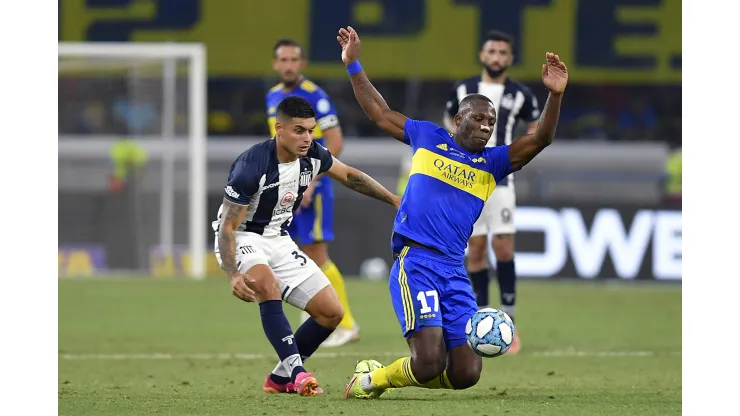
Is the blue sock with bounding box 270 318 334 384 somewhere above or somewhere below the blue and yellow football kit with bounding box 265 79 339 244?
below

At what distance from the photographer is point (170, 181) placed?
16656 mm

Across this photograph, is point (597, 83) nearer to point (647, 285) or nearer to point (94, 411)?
point (647, 285)

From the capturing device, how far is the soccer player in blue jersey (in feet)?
20.5

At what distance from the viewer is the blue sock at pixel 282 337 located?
6598mm

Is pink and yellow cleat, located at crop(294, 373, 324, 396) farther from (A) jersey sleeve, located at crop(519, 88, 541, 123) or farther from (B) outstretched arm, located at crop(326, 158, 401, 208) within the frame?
(A) jersey sleeve, located at crop(519, 88, 541, 123)

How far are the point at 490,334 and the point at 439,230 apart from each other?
61cm

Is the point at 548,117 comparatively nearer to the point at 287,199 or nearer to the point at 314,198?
the point at 287,199

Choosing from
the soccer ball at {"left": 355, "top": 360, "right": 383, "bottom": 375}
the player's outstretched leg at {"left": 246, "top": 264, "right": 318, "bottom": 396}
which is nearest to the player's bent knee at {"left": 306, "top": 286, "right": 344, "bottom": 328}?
the player's outstretched leg at {"left": 246, "top": 264, "right": 318, "bottom": 396}

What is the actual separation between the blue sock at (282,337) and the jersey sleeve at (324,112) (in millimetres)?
2988

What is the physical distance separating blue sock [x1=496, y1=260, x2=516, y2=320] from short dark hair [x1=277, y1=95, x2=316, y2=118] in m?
2.88

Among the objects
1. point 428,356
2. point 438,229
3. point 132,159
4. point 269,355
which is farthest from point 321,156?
point 132,159

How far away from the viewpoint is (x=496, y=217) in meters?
9.13

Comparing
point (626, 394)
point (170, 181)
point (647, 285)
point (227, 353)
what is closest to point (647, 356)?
point (626, 394)

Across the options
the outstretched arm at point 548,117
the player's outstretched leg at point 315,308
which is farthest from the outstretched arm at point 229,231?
the outstretched arm at point 548,117
